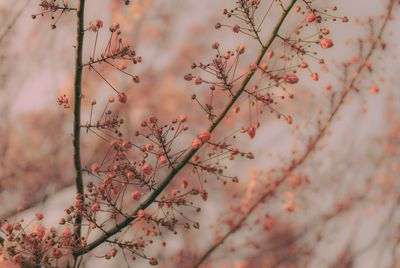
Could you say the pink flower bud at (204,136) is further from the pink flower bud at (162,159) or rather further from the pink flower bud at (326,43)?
the pink flower bud at (326,43)

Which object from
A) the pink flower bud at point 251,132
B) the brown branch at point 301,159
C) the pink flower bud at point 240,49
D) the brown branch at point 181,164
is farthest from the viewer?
the brown branch at point 301,159

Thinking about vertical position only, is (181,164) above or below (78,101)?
below

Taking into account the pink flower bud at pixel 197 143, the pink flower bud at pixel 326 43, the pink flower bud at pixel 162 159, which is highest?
the pink flower bud at pixel 326 43

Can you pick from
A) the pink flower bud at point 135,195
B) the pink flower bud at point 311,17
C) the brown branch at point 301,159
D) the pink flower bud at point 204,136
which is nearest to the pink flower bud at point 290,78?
the pink flower bud at point 311,17

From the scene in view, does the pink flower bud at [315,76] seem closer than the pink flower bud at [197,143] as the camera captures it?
No

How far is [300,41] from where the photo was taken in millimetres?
3516

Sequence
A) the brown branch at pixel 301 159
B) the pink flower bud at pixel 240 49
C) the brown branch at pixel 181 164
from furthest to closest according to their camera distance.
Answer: the brown branch at pixel 301 159
the pink flower bud at pixel 240 49
the brown branch at pixel 181 164

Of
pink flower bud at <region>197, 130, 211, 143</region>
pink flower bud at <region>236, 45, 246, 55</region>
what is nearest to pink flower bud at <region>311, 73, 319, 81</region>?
pink flower bud at <region>236, 45, 246, 55</region>

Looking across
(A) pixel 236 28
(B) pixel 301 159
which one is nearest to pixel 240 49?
(A) pixel 236 28

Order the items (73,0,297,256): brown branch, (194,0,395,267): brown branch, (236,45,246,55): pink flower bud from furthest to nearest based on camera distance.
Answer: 1. (194,0,395,267): brown branch
2. (236,45,246,55): pink flower bud
3. (73,0,297,256): brown branch

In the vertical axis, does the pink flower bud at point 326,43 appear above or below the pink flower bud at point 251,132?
above

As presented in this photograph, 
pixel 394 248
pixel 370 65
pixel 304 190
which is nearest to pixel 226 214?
pixel 304 190

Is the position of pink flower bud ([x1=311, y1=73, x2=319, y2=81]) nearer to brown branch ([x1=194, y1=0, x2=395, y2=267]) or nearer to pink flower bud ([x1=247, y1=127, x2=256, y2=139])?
pink flower bud ([x1=247, y1=127, x2=256, y2=139])

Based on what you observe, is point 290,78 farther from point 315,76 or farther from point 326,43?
point 326,43
